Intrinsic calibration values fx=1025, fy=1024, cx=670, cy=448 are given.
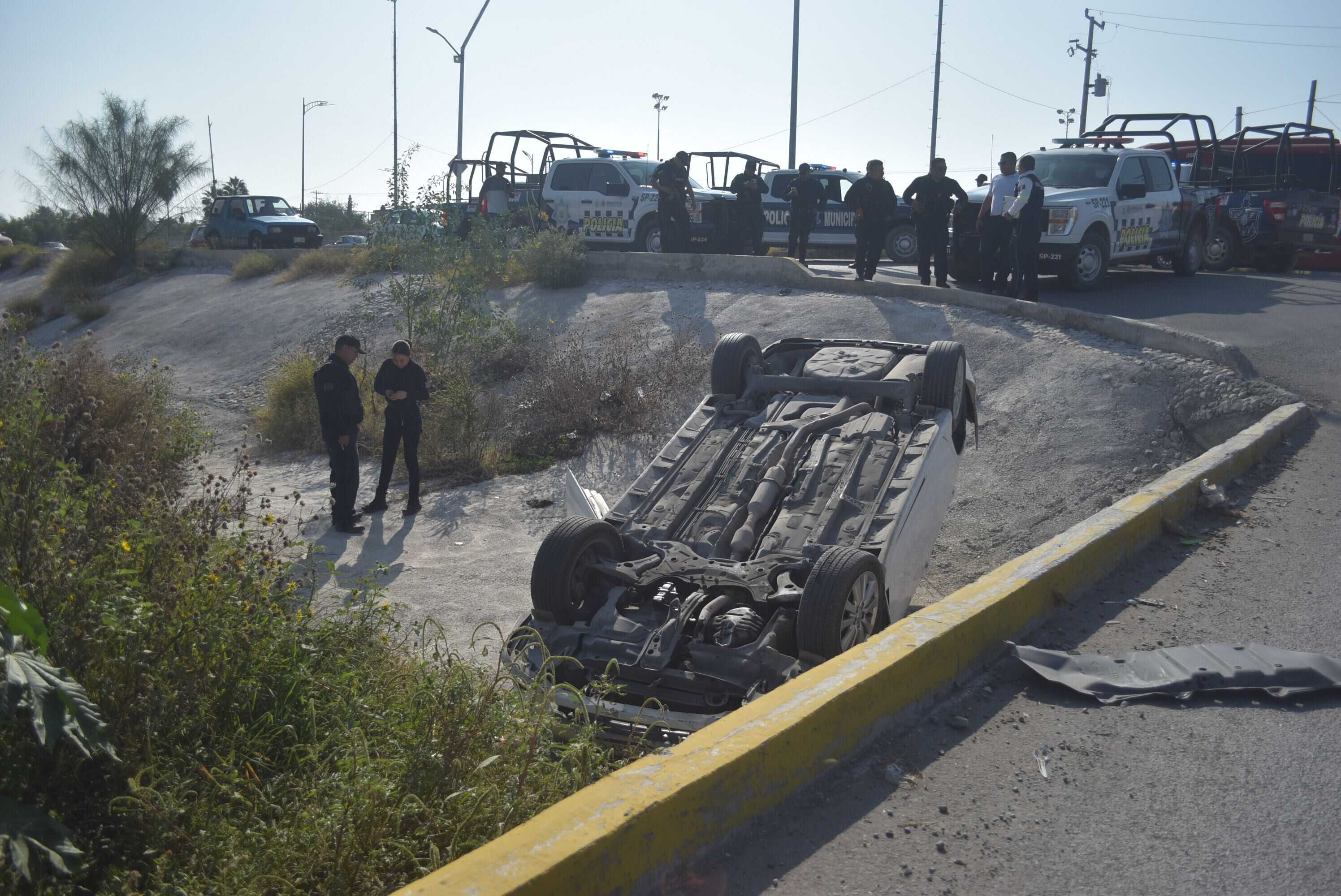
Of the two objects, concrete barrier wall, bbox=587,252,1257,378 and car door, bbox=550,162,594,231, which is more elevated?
car door, bbox=550,162,594,231

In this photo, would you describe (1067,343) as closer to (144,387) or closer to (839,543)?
(839,543)

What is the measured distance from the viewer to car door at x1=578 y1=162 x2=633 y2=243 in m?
19.8

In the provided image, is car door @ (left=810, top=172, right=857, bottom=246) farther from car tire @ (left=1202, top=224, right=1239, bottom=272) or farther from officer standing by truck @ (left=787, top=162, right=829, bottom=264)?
car tire @ (left=1202, top=224, right=1239, bottom=272)

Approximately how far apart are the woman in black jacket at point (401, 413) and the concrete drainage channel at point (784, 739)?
19.4 ft

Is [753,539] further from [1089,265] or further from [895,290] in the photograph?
[1089,265]

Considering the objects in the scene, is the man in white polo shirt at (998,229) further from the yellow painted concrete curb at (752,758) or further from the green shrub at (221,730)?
the green shrub at (221,730)

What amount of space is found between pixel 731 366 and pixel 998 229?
23.0ft

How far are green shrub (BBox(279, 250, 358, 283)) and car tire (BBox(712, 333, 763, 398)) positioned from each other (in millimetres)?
17374

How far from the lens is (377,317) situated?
60.1 ft

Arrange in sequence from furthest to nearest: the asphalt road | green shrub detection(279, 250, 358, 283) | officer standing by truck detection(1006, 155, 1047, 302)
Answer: green shrub detection(279, 250, 358, 283) < officer standing by truck detection(1006, 155, 1047, 302) < the asphalt road

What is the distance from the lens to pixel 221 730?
11.5 feet

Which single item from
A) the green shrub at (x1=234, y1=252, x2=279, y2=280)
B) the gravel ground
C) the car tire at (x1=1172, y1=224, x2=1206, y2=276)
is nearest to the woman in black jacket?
the gravel ground

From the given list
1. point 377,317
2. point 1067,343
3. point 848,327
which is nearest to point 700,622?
point 1067,343

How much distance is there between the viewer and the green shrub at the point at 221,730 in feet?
9.20
